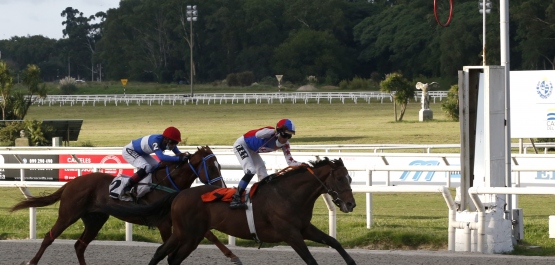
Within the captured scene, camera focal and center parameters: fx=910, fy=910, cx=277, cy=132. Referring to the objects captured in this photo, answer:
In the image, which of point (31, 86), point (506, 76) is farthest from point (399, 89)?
point (506, 76)

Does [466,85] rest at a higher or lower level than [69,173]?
higher

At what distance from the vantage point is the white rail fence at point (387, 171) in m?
8.09

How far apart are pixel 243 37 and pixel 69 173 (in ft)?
189

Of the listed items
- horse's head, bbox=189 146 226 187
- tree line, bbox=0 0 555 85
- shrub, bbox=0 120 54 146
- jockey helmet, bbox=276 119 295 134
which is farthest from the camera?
tree line, bbox=0 0 555 85

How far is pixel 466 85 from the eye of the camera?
8117 millimetres

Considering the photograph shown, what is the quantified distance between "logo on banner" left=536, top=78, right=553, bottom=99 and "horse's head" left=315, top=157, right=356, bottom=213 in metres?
8.44

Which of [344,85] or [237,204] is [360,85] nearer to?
[344,85]

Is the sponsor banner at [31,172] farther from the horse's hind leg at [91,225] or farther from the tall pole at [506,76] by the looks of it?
the tall pole at [506,76]

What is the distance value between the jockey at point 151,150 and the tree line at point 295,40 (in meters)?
46.3

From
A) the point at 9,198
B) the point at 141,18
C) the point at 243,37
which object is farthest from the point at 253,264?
the point at 141,18

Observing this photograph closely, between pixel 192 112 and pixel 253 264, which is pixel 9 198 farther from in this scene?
pixel 192 112

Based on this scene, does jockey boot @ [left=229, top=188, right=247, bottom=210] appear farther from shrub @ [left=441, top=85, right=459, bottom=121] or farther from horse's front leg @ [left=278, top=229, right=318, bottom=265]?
shrub @ [left=441, top=85, right=459, bottom=121]

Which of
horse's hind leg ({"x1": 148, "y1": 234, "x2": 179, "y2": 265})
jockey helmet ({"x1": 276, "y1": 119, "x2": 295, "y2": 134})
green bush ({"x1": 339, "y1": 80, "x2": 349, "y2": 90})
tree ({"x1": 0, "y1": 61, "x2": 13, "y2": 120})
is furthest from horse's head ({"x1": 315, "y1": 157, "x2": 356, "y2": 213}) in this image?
green bush ({"x1": 339, "y1": 80, "x2": 349, "y2": 90})

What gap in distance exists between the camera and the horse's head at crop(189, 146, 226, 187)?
726 cm
